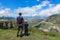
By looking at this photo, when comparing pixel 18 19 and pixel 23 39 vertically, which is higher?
pixel 18 19

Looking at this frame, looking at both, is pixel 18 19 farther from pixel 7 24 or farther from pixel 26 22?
pixel 7 24

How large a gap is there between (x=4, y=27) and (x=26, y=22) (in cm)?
1011

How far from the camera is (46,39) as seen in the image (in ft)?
83.1

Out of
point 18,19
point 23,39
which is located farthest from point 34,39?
point 18,19

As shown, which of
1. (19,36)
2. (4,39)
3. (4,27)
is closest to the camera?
(4,39)

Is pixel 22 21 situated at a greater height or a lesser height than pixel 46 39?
greater

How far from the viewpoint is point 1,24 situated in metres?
36.9

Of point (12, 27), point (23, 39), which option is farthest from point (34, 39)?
point (12, 27)

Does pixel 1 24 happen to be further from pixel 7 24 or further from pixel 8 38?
pixel 8 38

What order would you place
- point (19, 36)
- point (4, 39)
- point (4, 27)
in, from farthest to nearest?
point (4, 27), point (19, 36), point (4, 39)

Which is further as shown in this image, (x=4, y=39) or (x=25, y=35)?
(x=25, y=35)

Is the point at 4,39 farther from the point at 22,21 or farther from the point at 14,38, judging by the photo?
the point at 22,21

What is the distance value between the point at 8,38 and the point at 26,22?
368cm

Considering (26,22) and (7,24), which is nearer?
(26,22)
